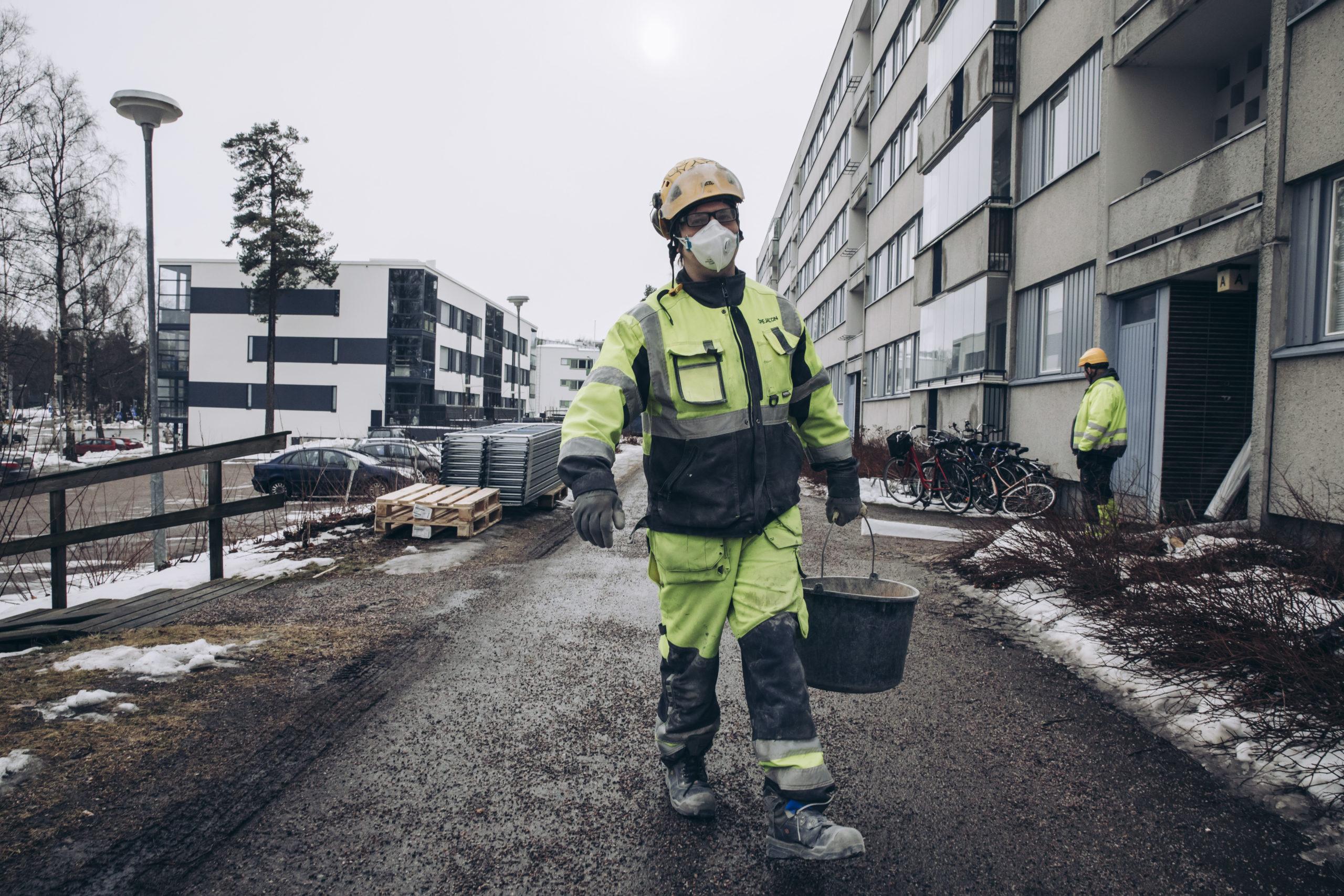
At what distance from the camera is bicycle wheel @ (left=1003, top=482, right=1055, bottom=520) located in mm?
11305

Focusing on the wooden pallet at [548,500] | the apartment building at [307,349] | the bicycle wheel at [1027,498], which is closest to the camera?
the bicycle wheel at [1027,498]

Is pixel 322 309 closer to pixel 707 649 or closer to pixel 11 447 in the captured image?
pixel 11 447

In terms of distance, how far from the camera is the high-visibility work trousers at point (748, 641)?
2377 millimetres

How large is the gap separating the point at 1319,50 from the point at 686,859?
839 centimetres

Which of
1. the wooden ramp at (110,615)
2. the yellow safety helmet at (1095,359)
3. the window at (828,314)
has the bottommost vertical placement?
the wooden ramp at (110,615)

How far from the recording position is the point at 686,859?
2.42 meters

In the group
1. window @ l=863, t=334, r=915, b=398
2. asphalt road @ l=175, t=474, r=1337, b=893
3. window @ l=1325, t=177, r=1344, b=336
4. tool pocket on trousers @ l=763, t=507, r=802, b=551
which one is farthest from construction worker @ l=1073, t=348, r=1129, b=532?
window @ l=863, t=334, r=915, b=398

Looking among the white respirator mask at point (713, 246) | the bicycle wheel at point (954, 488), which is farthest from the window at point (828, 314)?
the white respirator mask at point (713, 246)

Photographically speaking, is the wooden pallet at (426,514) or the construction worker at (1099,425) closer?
the construction worker at (1099,425)

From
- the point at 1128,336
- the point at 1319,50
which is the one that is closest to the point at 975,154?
the point at 1128,336

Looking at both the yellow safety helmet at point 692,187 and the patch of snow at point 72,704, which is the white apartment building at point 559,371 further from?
the yellow safety helmet at point 692,187

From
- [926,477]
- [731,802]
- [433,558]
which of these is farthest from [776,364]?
[926,477]

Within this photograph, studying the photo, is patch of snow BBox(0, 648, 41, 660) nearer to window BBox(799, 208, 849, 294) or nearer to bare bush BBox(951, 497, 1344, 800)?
bare bush BBox(951, 497, 1344, 800)

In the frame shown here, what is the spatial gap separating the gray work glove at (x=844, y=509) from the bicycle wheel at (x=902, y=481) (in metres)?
10.7
